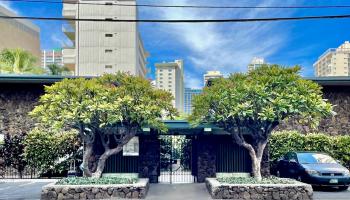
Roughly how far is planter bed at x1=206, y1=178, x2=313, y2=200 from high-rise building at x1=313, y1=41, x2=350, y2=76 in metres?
97.9

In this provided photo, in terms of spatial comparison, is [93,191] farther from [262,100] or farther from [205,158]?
[262,100]

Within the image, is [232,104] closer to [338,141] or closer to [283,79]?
[283,79]

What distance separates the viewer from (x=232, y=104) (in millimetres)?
15211

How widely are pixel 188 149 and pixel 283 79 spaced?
24.3 ft

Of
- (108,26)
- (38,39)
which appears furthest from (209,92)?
(38,39)

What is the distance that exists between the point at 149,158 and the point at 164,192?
3466mm

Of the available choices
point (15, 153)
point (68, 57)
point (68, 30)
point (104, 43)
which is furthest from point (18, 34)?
point (15, 153)

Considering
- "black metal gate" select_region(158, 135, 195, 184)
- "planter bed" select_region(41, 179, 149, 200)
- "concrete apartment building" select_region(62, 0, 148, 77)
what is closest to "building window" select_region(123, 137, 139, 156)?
"black metal gate" select_region(158, 135, 195, 184)

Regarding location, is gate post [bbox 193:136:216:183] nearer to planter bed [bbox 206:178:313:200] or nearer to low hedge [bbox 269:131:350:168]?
low hedge [bbox 269:131:350:168]

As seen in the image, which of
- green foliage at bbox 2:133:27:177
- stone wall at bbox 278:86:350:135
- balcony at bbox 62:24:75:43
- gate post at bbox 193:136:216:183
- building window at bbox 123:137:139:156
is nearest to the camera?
gate post at bbox 193:136:216:183

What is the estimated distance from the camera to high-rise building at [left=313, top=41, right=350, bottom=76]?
106 m

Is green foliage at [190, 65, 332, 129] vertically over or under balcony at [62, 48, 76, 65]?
under

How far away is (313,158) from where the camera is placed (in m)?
17.3

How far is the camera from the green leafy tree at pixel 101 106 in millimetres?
14836
